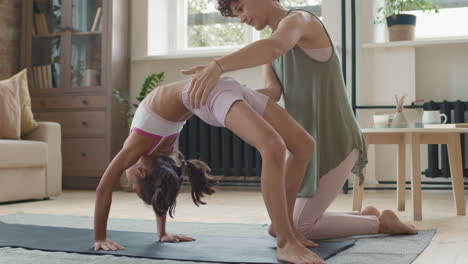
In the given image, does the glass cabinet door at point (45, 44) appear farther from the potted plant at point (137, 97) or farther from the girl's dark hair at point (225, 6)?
the girl's dark hair at point (225, 6)

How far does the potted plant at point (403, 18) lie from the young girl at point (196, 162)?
2.66 metres

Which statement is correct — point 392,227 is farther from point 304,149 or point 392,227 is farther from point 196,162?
point 196,162

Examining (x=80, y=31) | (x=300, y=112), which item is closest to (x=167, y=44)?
(x=80, y=31)

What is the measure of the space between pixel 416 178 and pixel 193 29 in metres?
2.83

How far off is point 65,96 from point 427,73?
284cm

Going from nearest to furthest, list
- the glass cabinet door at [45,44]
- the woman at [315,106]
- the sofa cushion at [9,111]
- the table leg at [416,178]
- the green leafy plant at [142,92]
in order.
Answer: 1. the woman at [315,106]
2. the table leg at [416,178]
3. the sofa cushion at [9,111]
4. the green leafy plant at [142,92]
5. the glass cabinet door at [45,44]

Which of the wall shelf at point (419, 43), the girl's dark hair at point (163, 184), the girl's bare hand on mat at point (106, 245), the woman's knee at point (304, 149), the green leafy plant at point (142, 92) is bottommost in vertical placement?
the girl's bare hand on mat at point (106, 245)

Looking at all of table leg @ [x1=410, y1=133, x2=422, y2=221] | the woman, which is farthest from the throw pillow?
table leg @ [x1=410, y1=133, x2=422, y2=221]

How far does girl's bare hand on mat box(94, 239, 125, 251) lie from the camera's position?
5.54 ft

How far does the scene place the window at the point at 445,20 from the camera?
4172mm

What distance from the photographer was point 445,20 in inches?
166

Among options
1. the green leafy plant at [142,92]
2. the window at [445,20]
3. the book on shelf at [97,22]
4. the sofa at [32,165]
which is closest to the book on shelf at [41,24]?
the book on shelf at [97,22]

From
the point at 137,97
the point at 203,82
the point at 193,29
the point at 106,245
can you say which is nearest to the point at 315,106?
the point at 203,82

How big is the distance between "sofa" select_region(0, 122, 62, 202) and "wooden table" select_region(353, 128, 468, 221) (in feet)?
6.74
